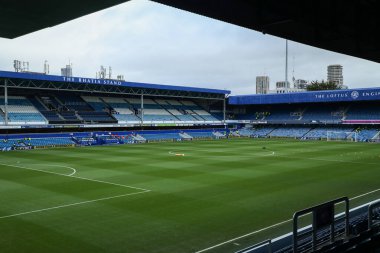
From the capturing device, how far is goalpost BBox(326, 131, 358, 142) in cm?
6519

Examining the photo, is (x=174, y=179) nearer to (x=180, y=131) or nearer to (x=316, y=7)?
(x=316, y=7)

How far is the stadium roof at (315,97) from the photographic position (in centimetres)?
6375

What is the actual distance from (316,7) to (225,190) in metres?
13.2

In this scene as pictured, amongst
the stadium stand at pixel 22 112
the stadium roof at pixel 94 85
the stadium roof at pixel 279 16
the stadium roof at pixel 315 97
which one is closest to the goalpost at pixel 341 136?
the stadium roof at pixel 315 97

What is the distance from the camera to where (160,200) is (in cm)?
1838

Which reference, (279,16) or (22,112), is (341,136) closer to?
(22,112)

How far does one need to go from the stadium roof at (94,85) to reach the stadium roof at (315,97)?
15.8 feet

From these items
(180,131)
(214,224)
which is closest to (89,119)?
(180,131)

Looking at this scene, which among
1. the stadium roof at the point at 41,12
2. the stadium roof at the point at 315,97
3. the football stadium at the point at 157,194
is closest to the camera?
the stadium roof at the point at 41,12

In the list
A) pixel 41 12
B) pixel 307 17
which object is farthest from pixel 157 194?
pixel 41 12

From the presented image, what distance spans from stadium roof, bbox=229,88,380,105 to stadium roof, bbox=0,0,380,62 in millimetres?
56302

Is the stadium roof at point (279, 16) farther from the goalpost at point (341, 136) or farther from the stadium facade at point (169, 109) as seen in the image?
the goalpost at point (341, 136)

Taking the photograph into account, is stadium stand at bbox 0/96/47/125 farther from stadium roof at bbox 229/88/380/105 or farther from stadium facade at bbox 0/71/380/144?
stadium roof at bbox 229/88/380/105

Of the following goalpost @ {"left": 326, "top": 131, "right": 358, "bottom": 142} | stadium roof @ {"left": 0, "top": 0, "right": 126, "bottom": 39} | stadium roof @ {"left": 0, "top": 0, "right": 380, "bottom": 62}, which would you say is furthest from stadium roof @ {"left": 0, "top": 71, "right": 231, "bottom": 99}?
stadium roof @ {"left": 0, "top": 0, "right": 126, "bottom": 39}
